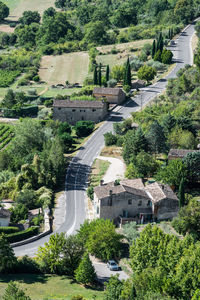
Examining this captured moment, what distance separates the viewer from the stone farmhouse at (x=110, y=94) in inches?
5202

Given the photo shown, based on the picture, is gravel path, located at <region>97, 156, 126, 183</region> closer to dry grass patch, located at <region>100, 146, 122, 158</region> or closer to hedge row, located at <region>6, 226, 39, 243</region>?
dry grass patch, located at <region>100, 146, 122, 158</region>

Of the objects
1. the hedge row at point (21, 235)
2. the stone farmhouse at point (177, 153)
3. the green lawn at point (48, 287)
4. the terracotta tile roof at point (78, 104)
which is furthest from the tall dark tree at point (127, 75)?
the green lawn at point (48, 287)

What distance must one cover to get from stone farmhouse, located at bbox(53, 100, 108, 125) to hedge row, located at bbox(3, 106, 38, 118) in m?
11.8

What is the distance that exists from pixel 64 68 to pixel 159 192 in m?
105

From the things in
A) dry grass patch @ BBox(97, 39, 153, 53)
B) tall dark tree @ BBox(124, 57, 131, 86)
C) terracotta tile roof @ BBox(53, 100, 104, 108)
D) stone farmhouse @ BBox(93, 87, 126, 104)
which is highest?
dry grass patch @ BBox(97, 39, 153, 53)

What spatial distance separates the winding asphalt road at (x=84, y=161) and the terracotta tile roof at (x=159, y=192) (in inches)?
462

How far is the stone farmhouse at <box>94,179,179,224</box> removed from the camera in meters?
78.4

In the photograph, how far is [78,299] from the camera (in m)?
54.5

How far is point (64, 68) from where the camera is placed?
176 meters

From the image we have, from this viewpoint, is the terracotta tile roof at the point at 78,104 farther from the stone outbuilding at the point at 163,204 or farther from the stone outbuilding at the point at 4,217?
the stone outbuilding at the point at 4,217

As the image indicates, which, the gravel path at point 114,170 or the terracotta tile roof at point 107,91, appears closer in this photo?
the gravel path at point 114,170

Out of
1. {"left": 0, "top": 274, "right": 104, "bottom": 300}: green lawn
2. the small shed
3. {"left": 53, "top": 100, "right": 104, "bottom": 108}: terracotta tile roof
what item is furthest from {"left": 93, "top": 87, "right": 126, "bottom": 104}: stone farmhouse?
{"left": 0, "top": 274, "right": 104, "bottom": 300}: green lawn

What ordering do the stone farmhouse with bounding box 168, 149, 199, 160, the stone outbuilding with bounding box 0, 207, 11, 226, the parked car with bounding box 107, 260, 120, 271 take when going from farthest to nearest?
1. the stone farmhouse with bounding box 168, 149, 199, 160
2. the stone outbuilding with bounding box 0, 207, 11, 226
3. the parked car with bounding box 107, 260, 120, 271

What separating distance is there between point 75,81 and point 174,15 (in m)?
60.2
